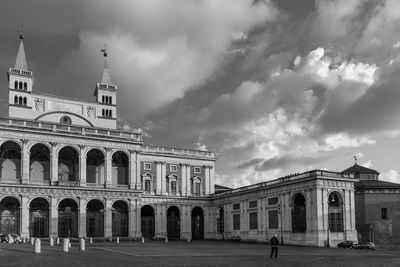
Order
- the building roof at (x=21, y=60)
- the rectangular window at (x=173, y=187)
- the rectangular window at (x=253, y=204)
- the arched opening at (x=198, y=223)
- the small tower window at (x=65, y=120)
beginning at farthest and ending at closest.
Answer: the arched opening at (x=198, y=223), the rectangular window at (x=173, y=187), the building roof at (x=21, y=60), the small tower window at (x=65, y=120), the rectangular window at (x=253, y=204)

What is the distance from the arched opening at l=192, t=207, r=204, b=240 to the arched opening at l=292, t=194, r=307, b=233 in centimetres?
2802

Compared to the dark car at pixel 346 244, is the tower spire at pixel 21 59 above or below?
above

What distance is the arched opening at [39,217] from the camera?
7288 cm

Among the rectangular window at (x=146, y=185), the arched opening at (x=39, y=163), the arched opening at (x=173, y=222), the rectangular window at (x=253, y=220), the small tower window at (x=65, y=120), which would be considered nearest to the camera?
the rectangular window at (x=253, y=220)

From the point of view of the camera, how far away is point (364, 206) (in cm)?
7800

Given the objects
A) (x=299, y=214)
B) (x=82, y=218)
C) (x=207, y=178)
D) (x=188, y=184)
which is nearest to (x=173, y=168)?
(x=188, y=184)

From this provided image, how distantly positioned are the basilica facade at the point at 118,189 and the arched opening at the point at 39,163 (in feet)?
0.47

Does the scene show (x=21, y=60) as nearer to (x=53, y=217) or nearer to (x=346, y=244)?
(x=53, y=217)

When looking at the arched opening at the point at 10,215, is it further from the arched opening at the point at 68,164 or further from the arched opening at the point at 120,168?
the arched opening at the point at 120,168

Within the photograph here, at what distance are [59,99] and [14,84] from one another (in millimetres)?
7091

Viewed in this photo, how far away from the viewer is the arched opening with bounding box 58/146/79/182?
7751 centimetres

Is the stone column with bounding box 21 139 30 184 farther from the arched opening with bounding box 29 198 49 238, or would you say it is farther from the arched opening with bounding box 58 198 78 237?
the arched opening with bounding box 58 198 78 237

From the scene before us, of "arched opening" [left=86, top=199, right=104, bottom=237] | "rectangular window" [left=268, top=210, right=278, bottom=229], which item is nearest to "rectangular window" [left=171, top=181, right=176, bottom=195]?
"arched opening" [left=86, top=199, right=104, bottom=237]

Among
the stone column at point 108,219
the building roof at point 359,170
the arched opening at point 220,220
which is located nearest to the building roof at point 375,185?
the building roof at point 359,170
